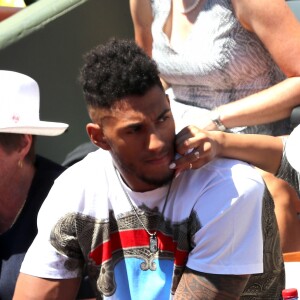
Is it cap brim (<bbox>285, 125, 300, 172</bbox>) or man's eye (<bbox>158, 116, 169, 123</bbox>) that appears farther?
cap brim (<bbox>285, 125, 300, 172</bbox>)

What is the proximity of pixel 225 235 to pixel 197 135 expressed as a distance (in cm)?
26

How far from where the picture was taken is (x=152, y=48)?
3.63m

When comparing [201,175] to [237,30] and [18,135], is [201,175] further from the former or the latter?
[237,30]

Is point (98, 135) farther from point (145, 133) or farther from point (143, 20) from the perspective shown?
point (143, 20)

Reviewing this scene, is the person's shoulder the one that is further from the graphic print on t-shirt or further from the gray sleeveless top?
the gray sleeveless top

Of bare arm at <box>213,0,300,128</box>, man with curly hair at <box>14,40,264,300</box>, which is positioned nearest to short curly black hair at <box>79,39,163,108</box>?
man with curly hair at <box>14,40,264,300</box>

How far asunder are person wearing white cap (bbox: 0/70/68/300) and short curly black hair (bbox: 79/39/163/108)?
579 mm

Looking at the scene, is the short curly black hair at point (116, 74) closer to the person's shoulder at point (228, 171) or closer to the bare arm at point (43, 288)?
the person's shoulder at point (228, 171)

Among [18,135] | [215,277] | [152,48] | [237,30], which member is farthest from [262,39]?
[215,277]

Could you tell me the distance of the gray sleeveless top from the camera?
3.18 m

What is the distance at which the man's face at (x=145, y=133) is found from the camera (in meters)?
2.22

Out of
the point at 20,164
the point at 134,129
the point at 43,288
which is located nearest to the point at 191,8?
the point at 20,164

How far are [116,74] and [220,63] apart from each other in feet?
3.36

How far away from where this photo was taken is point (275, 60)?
10.2ft
